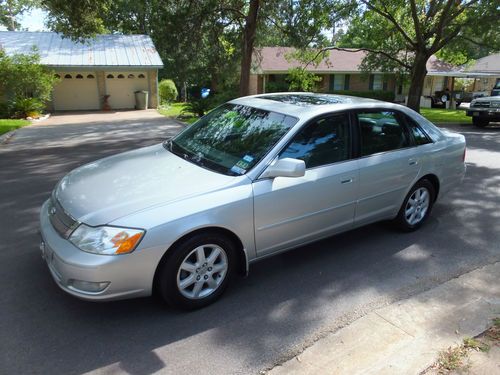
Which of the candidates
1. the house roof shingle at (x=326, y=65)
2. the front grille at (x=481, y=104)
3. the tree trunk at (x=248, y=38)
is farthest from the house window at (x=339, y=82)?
the tree trunk at (x=248, y=38)

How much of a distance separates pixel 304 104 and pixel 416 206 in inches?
75.9

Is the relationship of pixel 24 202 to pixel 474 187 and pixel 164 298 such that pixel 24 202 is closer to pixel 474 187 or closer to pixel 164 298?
pixel 164 298

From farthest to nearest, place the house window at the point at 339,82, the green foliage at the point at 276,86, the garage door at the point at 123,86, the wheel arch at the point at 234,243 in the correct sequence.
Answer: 1. the house window at the point at 339,82
2. the green foliage at the point at 276,86
3. the garage door at the point at 123,86
4. the wheel arch at the point at 234,243

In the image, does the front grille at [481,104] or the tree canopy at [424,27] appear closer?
the tree canopy at [424,27]

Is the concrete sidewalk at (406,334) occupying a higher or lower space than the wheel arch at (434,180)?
lower

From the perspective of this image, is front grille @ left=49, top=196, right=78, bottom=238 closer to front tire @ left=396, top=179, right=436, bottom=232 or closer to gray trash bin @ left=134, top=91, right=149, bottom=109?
front tire @ left=396, top=179, right=436, bottom=232

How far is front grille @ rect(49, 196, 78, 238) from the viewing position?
3183 mm

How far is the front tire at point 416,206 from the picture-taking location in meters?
4.93

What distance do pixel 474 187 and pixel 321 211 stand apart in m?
4.54

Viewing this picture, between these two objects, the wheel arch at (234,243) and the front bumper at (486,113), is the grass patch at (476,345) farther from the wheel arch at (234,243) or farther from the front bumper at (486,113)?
the front bumper at (486,113)

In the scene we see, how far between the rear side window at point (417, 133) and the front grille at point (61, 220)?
3.74 m

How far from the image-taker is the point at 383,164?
14.6 ft

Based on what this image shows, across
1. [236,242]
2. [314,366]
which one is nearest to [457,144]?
[236,242]

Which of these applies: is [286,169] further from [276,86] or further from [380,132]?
[276,86]
